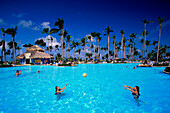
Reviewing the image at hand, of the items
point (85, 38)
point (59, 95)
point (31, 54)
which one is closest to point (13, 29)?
point (31, 54)

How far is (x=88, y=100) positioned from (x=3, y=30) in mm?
53551

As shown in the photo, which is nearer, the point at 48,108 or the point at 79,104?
the point at 48,108

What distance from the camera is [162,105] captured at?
257 inches

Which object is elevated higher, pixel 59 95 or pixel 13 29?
pixel 13 29

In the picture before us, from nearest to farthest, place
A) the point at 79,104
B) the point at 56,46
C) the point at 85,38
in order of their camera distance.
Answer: the point at 79,104 → the point at 85,38 → the point at 56,46

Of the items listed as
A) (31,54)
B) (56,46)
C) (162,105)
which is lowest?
(162,105)

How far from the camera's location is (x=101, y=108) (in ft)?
20.4

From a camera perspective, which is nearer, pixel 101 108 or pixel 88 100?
pixel 101 108

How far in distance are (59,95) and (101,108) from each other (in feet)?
12.7

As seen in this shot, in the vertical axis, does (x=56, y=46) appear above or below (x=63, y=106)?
above

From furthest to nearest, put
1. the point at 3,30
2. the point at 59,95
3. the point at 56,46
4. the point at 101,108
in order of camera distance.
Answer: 1. the point at 56,46
2. the point at 3,30
3. the point at 59,95
4. the point at 101,108

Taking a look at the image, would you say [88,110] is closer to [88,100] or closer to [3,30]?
[88,100]

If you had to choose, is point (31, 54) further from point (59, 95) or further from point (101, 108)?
point (101, 108)

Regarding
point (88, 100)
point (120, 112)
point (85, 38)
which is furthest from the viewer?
point (85, 38)
